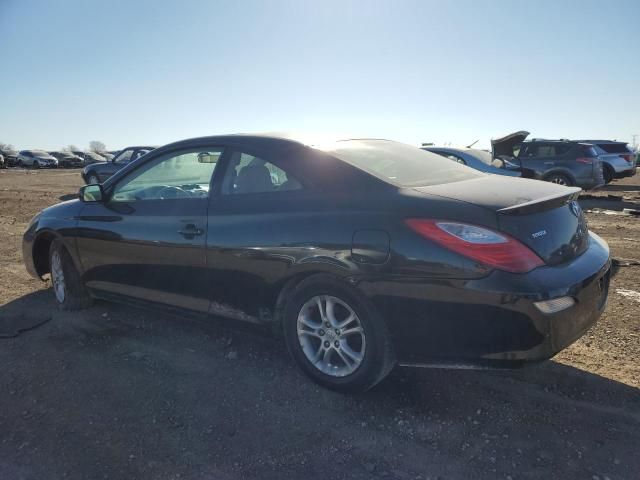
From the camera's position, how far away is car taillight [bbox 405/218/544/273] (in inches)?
95.5

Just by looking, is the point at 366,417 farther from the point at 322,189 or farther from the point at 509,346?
the point at 322,189

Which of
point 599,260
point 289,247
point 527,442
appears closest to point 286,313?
point 289,247

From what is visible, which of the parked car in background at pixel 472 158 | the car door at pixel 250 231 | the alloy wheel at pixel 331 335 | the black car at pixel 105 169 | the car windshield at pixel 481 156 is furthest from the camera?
the black car at pixel 105 169

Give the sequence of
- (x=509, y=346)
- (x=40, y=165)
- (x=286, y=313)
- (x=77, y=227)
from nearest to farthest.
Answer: (x=509, y=346)
(x=286, y=313)
(x=77, y=227)
(x=40, y=165)

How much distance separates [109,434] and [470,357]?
193 centimetres

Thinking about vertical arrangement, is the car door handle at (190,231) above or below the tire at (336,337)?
above

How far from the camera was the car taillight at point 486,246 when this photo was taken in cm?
243

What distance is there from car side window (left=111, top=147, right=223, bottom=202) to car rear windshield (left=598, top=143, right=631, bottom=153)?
17097 mm

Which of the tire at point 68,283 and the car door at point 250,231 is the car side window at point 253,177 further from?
the tire at point 68,283

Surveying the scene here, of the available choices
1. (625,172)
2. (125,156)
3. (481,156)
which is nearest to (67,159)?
(125,156)

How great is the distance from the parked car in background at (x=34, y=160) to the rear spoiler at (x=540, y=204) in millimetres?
46638

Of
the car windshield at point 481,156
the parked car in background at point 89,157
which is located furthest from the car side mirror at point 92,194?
the parked car in background at point 89,157

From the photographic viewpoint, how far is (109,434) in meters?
2.70

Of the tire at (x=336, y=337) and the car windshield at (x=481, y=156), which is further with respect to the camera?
the car windshield at (x=481, y=156)
